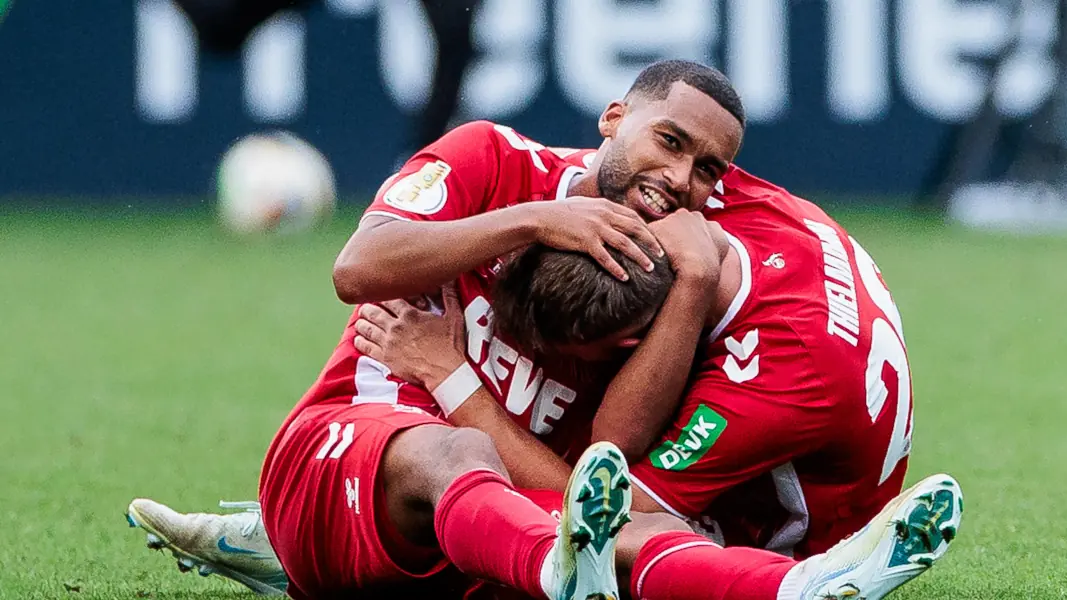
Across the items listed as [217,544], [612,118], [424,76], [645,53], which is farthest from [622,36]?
[217,544]

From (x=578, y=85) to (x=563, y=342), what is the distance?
807 centimetres

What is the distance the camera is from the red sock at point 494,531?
8.46 ft

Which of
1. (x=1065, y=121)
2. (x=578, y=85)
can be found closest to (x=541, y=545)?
(x=578, y=85)

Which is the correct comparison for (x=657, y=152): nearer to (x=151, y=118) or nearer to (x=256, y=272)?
(x=256, y=272)

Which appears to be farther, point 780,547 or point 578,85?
point 578,85

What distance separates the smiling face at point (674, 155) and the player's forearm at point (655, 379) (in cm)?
36

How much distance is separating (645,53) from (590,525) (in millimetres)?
8499

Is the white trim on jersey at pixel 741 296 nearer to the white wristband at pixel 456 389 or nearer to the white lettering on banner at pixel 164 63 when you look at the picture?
the white wristband at pixel 456 389

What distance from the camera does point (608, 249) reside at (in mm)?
3008

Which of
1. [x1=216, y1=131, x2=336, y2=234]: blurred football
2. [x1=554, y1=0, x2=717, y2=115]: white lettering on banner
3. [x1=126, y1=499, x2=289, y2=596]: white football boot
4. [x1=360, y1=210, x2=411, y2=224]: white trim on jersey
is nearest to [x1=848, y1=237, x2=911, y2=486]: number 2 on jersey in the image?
[x1=360, y1=210, x2=411, y2=224]: white trim on jersey

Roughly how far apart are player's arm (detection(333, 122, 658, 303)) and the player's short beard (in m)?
0.25

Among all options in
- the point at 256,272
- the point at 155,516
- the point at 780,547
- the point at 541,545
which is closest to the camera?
the point at 541,545

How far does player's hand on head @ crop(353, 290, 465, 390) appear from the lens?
10.6 feet

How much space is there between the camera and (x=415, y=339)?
10.7 ft
